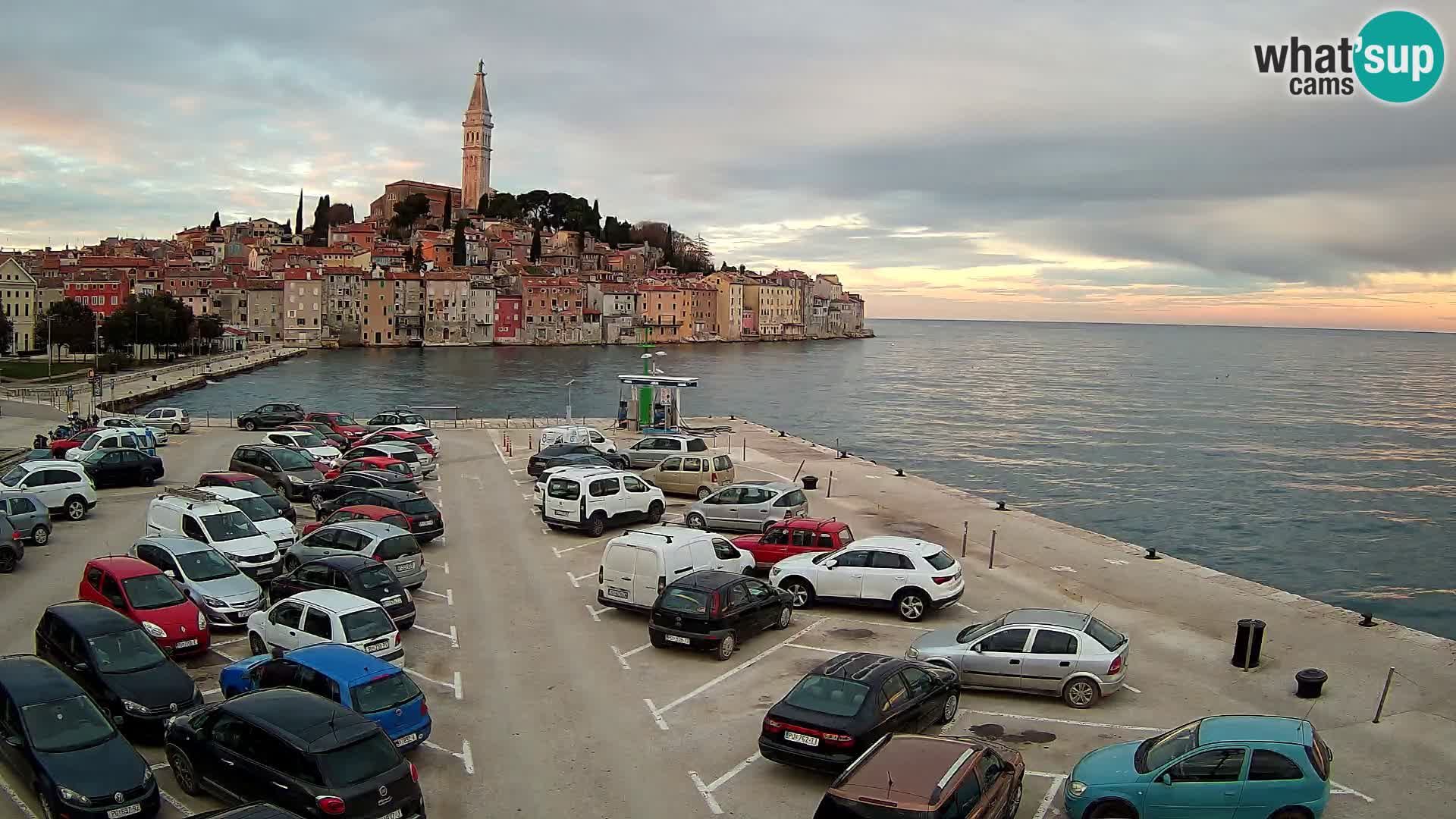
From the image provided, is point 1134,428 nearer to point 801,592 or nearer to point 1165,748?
point 801,592

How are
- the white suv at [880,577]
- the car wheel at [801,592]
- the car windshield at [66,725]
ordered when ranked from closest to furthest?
1. the car windshield at [66,725]
2. the white suv at [880,577]
3. the car wheel at [801,592]

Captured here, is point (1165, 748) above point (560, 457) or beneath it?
beneath

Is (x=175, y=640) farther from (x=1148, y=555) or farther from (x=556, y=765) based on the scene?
(x=1148, y=555)

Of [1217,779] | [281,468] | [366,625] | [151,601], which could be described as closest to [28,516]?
[281,468]

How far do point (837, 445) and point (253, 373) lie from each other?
67.6m

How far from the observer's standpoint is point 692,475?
85.9 feet

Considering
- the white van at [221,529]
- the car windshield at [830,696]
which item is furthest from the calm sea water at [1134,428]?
the white van at [221,529]

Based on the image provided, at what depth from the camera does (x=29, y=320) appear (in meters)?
112

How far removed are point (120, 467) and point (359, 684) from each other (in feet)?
65.4

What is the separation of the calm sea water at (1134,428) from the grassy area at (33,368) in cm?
1091

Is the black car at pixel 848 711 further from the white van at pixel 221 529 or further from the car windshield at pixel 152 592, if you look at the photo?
the white van at pixel 221 529

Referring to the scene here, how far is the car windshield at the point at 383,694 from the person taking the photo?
9656mm

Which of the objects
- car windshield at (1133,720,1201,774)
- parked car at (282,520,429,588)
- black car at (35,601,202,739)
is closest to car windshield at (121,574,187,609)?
black car at (35,601,202,739)

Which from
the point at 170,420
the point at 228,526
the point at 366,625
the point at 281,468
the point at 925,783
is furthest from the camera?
the point at 170,420
